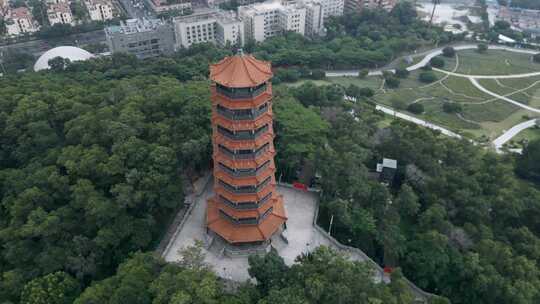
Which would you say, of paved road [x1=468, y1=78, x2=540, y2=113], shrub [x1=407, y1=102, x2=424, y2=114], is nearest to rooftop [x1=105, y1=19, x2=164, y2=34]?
shrub [x1=407, y1=102, x2=424, y2=114]

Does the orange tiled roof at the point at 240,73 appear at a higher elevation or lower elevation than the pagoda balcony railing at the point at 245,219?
higher

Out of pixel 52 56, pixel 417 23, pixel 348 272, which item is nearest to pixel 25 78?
pixel 52 56

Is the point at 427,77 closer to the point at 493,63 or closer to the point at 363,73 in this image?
the point at 363,73

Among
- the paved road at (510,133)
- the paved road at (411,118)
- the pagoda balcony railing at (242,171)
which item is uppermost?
the pagoda balcony railing at (242,171)

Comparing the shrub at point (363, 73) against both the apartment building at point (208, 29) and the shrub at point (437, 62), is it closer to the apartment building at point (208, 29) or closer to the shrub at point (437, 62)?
the shrub at point (437, 62)

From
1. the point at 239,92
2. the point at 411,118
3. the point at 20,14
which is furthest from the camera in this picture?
the point at 20,14

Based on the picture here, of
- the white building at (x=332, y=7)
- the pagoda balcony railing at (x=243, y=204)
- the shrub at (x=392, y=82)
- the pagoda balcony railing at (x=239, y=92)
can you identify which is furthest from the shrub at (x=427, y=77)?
the pagoda balcony railing at (x=239, y=92)

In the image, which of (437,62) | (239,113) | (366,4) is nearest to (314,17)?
(366,4)
